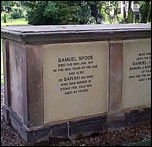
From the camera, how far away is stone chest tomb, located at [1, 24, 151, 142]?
4.73 meters

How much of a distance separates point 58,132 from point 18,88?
90 cm

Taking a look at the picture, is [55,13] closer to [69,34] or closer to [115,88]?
[115,88]

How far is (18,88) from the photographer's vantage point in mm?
5141

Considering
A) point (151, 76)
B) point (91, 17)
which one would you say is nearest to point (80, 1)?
point (91, 17)

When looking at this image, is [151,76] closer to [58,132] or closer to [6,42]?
[58,132]

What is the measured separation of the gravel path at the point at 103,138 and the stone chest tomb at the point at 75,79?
0.11 meters

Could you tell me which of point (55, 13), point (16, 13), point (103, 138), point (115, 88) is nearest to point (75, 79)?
point (115, 88)

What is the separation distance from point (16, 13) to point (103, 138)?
1829cm

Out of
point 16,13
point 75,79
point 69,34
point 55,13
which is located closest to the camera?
point 69,34

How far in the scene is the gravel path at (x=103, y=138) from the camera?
500cm

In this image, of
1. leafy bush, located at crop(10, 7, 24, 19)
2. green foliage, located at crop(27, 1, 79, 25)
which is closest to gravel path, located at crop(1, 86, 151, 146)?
green foliage, located at crop(27, 1, 79, 25)

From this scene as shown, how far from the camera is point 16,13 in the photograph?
2225 centimetres

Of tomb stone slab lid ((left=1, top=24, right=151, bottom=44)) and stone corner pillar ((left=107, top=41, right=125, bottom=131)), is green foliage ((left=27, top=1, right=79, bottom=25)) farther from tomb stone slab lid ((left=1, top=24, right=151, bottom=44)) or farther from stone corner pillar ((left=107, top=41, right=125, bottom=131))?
stone corner pillar ((left=107, top=41, right=125, bottom=131))

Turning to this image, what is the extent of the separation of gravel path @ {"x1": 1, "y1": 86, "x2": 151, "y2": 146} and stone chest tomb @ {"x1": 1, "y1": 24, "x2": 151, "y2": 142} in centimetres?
11
